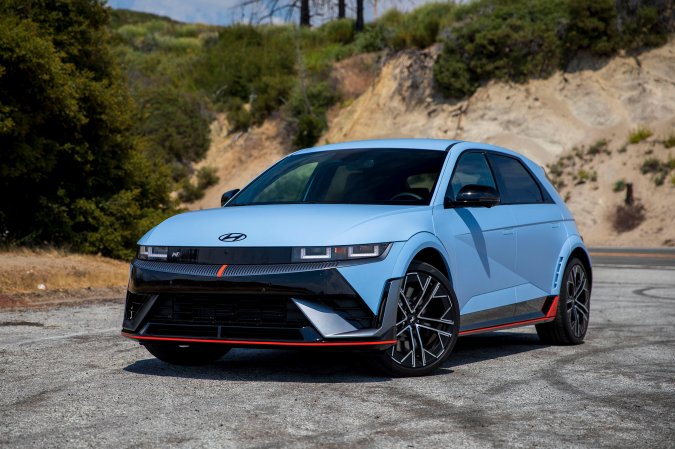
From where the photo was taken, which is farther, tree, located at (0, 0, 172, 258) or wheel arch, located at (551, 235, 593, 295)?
tree, located at (0, 0, 172, 258)

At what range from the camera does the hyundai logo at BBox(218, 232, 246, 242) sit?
6.91 m

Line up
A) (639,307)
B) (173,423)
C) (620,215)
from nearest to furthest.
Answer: (173,423)
(639,307)
(620,215)

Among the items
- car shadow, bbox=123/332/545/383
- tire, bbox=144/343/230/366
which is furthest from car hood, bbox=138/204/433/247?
tire, bbox=144/343/230/366

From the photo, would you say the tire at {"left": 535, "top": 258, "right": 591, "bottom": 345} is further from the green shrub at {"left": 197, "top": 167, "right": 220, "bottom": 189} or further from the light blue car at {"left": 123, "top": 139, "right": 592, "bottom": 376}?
the green shrub at {"left": 197, "top": 167, "right": 220, "bottom": 189}

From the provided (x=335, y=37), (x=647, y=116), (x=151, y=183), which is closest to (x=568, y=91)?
(x=647, y=116)

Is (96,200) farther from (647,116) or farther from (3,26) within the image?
(647,116)

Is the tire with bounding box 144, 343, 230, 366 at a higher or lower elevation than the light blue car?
lower

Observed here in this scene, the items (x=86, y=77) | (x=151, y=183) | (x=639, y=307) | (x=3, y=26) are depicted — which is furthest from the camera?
(x=151, y=183)

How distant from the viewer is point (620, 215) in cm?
3684

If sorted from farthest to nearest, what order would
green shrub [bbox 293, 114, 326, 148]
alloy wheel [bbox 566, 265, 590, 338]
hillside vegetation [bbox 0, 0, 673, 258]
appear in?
green shrub [bbox 293, 114, 326, 148] < hillside vegetation [bbox 0, 0, 673, 258] < alloy wheel [bbox 566, 265, 590, 338]

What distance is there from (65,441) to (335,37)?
2153 inches

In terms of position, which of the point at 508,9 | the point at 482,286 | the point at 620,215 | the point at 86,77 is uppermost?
the point at 508,9

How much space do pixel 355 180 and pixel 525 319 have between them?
188 cm

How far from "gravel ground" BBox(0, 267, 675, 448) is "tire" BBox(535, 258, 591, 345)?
124mm
